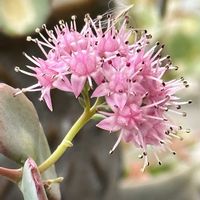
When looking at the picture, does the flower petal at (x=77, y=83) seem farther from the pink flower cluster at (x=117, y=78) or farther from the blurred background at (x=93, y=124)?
the blurred background at (x=93, y=124)

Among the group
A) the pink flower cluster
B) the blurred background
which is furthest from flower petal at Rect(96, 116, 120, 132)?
the blurred background

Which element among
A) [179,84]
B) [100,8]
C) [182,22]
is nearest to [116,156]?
[100,8]

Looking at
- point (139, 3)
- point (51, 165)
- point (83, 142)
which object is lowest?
point (83, 142)

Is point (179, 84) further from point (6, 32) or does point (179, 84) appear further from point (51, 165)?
point (6, 32)

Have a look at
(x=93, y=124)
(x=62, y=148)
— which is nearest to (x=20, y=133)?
(x=62, y=148)

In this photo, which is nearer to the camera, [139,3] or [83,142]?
[83,142]

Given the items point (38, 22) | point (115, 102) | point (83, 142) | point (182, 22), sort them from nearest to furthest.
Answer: point (115, 102)
point (38, 22)
point (83, 142)
point (182, 22)
